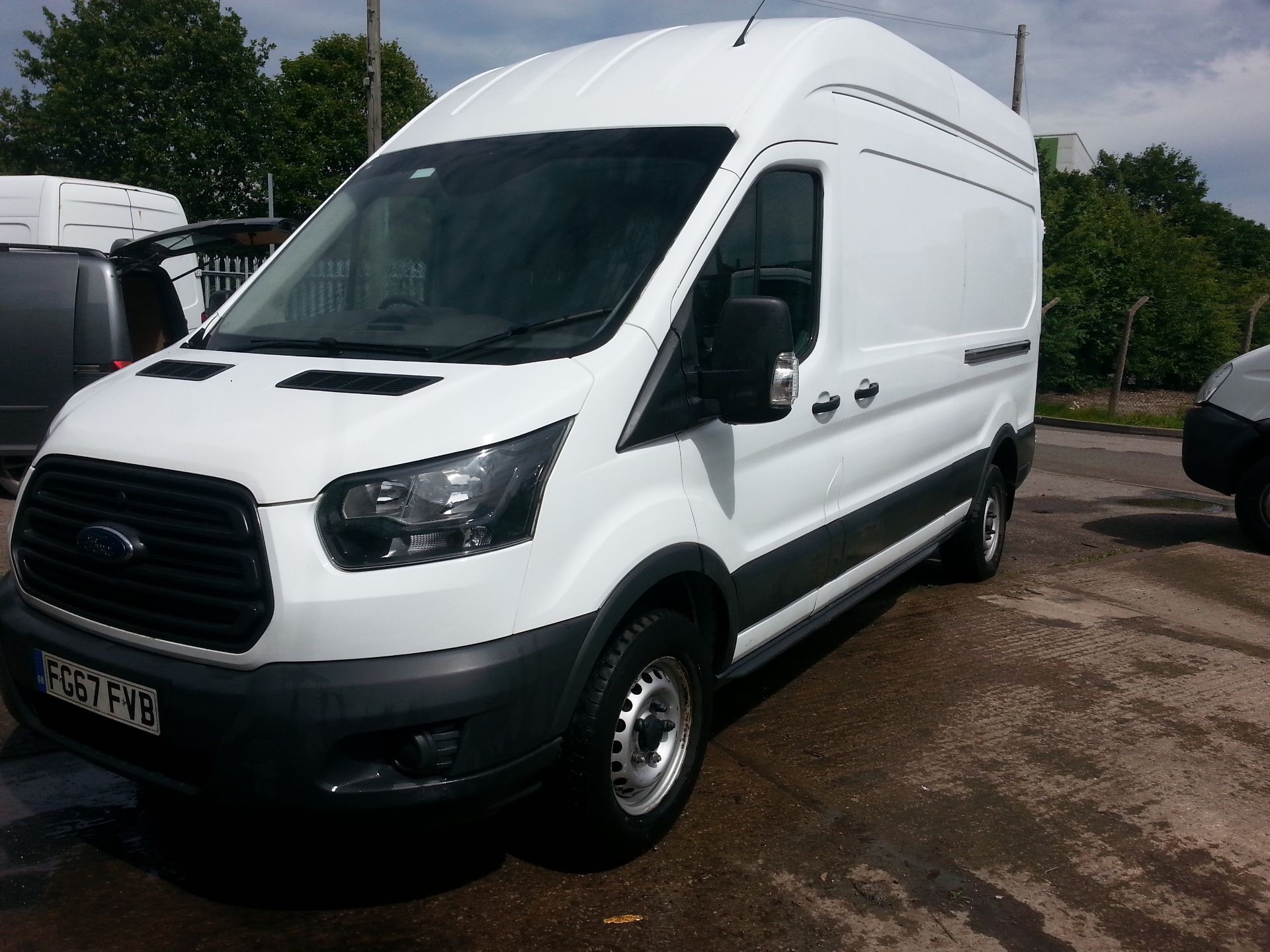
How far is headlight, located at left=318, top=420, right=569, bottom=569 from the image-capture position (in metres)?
2.62

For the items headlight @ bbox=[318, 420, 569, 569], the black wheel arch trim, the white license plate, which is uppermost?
headlight @ bbox=[318, 420, 569, 569]

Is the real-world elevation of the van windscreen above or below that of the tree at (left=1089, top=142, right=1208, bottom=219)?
below

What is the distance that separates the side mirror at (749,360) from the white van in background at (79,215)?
7.92 meters

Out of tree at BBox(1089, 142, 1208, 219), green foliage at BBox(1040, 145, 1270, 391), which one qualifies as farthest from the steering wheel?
tree at BBox(1089, 142, 1208, 219)

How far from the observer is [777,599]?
12.9ft

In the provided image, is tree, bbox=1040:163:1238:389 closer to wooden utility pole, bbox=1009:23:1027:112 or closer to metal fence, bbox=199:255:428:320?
wooden utility pole, bbox=1009:23:1027:112

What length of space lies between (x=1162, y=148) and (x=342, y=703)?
7240cm

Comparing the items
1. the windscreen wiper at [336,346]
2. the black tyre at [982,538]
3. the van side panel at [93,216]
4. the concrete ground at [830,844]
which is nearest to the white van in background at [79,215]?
the van side panel at [93,216]

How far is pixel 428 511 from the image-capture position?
2.65 meters

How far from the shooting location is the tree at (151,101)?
39875 mm

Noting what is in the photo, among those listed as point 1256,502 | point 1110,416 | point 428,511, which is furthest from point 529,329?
point 1110,416

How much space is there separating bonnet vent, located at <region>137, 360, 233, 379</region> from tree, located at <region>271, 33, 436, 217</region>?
4199cm

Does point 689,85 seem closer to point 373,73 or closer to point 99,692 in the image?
point 99,692

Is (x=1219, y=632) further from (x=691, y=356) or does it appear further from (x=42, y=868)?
(x=42, y=868)
